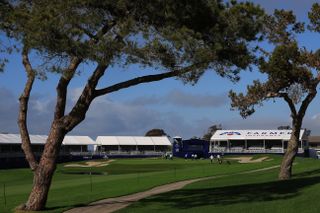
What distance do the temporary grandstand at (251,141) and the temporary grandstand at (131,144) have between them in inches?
678

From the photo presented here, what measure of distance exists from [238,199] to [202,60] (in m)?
5.11

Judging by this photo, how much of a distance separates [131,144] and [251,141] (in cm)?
2874

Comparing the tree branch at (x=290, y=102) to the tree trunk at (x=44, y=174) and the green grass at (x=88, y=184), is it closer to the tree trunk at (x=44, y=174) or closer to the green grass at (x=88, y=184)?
the green grass at (x=88, y=184)

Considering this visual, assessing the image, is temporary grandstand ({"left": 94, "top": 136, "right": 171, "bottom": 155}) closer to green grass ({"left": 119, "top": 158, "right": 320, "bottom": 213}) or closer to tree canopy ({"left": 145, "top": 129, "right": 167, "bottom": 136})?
tree canopy ({"left": 145, "top": 129, "right": 167, "bottom": 136})

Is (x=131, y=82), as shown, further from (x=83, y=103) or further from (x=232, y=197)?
(x=232, y=197)

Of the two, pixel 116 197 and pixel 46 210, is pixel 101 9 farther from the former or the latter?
pixel 116 197

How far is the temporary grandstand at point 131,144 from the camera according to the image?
132250 mm

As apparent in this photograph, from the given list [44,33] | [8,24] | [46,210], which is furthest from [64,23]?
[46,210]

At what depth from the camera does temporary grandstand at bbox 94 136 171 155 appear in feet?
434

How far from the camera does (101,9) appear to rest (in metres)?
17.5

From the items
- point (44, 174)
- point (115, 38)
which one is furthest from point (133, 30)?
point (44, 174)

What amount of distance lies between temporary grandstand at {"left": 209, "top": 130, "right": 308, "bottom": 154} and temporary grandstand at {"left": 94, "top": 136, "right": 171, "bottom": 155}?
56.5 feet

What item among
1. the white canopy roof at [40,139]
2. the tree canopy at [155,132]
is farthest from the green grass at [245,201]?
the tree canopy at [155,132]

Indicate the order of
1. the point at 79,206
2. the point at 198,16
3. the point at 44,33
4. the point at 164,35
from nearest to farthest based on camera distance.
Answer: the point at 44,33
the point at 164,35
the point at 198,16
the point at 79,206
